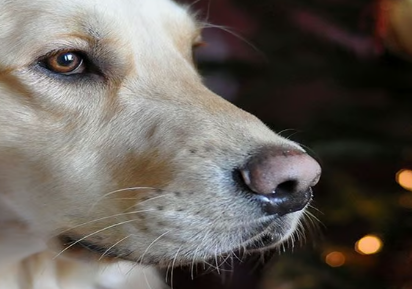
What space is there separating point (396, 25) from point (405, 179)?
14.7 inches

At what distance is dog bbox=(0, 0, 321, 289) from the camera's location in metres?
0.95

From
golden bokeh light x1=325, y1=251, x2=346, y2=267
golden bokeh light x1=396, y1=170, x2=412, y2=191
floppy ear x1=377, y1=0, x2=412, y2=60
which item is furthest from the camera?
golden bokeh light x1=325, y1=251, x2=346, y2=267

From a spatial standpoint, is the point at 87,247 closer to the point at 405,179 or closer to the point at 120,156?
the point at 120,156

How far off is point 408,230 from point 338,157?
226 millimetres

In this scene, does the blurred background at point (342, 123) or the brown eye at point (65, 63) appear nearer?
the brown eye at point (65, 63)

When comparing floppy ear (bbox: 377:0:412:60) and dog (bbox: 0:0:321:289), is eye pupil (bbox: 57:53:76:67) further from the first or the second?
floppy ear (bbox: 377:0:412:60)

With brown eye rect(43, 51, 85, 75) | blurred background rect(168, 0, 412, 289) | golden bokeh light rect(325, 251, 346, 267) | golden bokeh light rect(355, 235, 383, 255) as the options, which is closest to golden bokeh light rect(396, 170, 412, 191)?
blurred background rect(168, 0, 412, 289)

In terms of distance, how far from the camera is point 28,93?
3.32 feet

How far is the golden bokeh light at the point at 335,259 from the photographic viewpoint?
1.62 metres

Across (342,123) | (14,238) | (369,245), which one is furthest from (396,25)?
(14,238)

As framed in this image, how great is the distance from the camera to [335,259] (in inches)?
64.4

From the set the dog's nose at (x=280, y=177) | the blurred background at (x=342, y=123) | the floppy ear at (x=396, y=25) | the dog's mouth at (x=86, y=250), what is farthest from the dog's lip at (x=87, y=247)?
the floppy ear at (x=396, y=25)

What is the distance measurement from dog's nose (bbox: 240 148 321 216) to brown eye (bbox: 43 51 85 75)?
12.4 inches

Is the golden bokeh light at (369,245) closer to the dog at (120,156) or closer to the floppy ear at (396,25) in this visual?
the floppy ear at (396,25)
